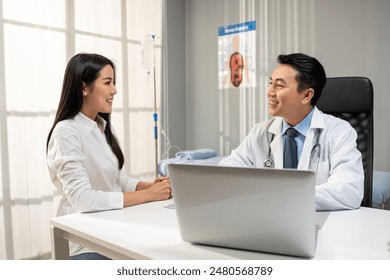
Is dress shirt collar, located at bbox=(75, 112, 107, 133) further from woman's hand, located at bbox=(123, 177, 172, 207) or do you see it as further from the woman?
woman's hand, located at bbox=(123, 177, 172, 207)

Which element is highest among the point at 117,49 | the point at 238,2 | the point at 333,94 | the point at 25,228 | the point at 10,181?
the point at 238,2

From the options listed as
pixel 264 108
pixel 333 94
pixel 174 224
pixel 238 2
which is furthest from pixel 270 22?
pixel 174 224

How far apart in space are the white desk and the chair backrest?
576mm

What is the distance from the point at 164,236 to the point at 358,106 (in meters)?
1.18

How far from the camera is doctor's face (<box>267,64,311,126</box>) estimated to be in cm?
171

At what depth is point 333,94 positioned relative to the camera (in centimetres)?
181

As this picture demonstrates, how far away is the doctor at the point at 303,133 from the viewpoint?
1496 mm

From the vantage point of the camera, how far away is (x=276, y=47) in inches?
135

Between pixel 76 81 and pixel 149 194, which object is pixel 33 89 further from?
pixel 149 194

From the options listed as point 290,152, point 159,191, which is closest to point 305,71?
point 290,152

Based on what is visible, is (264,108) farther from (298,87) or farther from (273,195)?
(273,195)

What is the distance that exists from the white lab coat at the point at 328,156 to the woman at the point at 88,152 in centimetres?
47

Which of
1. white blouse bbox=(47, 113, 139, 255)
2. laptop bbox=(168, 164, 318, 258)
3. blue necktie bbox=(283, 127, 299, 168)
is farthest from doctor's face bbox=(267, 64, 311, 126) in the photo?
laptop bbox=(168, 164, 318, 258)
